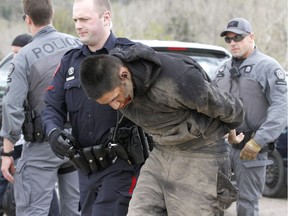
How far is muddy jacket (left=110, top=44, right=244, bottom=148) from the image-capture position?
3.58 metres

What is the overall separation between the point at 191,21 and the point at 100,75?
20.2 meters

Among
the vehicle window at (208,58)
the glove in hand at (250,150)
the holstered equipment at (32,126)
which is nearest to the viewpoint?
the holstered equipment at (32,126)

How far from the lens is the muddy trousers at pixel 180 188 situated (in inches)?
151

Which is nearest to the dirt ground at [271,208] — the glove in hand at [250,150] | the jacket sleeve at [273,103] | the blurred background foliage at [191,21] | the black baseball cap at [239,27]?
the glove in hand at [250,150]

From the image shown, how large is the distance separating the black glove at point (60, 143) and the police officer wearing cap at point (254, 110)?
196 cm

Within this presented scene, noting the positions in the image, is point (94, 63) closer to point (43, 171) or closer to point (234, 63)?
point (43, 171)

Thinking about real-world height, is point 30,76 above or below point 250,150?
above

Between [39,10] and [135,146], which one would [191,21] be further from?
[135,146]

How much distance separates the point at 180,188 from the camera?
12.6ft

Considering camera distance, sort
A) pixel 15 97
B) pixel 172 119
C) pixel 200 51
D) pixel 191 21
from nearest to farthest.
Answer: pixel 172 119 → pixel 15 97 → pixel 200 51 → pixel 191 21

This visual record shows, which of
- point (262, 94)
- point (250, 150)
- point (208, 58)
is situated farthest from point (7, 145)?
point (208, 58)

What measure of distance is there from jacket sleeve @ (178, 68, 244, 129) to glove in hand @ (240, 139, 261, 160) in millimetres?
1718

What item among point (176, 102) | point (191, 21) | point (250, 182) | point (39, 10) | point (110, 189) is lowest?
point (191, 21)

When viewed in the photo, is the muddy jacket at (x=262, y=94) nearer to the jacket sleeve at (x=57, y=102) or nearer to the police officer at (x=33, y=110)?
the police officer at (x=33, y=110)
